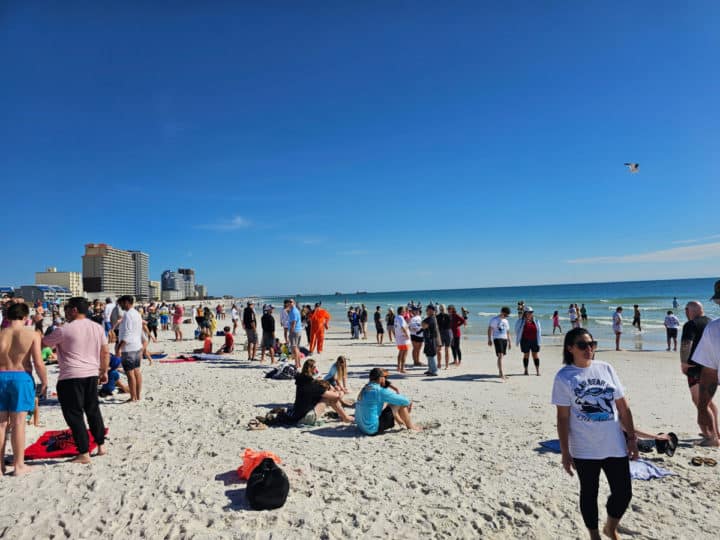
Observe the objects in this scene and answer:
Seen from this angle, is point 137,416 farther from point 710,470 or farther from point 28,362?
point 710,470

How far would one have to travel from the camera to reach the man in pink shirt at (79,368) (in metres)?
4.50

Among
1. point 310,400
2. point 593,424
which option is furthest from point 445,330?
point 593,424

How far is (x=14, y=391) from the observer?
410 cm

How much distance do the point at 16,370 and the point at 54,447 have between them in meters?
1.33

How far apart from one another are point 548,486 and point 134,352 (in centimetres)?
631

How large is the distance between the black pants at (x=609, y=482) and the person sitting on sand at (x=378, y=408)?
3110mm

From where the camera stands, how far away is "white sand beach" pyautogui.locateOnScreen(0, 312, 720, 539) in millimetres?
3486

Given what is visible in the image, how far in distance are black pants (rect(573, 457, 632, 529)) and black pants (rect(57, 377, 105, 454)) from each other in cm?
477

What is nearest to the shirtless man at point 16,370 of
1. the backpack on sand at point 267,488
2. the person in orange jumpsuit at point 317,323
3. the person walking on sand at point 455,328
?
the backpack on sand at point 267,488

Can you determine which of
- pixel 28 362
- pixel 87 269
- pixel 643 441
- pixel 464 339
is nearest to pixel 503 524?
pixel 643 441

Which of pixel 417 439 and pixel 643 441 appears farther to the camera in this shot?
pixel 417 439

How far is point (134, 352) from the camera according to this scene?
6.95 metres

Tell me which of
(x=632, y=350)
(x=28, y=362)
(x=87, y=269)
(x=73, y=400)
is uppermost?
(x=87, y=269)

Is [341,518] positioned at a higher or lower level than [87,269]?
lower
